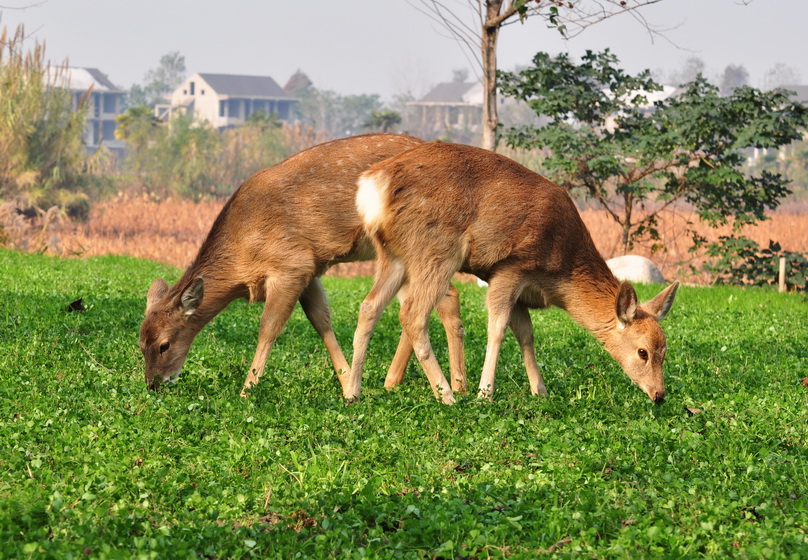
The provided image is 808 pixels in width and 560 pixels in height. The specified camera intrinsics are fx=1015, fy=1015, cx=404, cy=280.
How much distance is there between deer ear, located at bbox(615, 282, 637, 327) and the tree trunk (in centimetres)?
775

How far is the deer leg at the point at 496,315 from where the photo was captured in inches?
302

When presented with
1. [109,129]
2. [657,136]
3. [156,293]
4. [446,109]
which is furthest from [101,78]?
[156,293]

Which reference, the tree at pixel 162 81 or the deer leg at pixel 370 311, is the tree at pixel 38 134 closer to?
the deer leg at pixel 370 311

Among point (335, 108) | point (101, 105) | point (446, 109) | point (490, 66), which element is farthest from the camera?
point (335, 108)

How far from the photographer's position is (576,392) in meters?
8.01

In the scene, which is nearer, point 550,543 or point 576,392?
point 550,543

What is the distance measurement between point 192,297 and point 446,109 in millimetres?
112050

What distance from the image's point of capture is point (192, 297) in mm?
7938

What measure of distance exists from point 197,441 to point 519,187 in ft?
10.0

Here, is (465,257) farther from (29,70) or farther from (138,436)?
(29,70)

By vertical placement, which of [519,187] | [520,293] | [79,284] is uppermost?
[519,187]

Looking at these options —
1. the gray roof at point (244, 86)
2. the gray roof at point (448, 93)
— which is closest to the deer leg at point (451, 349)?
the gray roof at point (244, 86)

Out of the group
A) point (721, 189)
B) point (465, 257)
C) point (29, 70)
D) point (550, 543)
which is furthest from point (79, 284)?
point (29, 70)

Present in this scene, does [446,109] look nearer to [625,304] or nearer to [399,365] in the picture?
[399,365]
